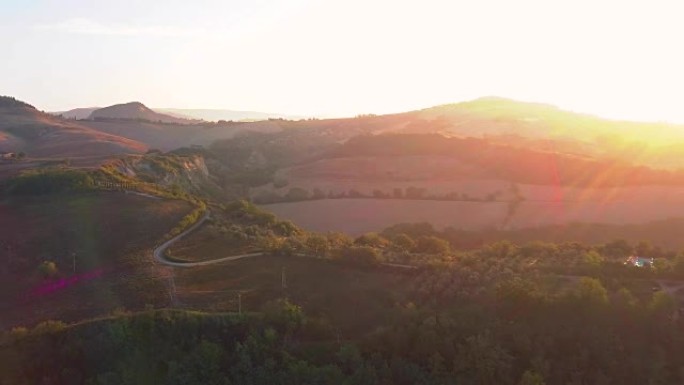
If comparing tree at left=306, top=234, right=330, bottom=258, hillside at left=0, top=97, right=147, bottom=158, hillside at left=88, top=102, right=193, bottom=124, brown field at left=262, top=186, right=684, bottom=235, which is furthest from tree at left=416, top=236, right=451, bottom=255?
hillside at left=88, top=102, right=193, bottom=124

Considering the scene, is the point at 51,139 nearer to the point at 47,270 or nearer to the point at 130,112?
the point at 47,270

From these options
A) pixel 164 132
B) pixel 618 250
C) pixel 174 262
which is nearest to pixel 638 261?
pixel 618 250

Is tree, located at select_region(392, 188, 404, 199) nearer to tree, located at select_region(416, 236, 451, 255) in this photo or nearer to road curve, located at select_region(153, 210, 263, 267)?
tree, located at select_region(416, 236, 451, 255)

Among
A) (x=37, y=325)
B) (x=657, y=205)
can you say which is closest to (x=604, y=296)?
(x=37, y=325)

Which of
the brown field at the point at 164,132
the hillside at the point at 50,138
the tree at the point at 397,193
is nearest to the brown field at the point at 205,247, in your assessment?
the tree at the point at 397,193

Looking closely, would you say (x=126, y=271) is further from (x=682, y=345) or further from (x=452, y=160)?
(x=452, y=160)

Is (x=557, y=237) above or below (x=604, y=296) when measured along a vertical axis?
below

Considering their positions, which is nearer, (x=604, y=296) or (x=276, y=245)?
(x=604, y=296)
